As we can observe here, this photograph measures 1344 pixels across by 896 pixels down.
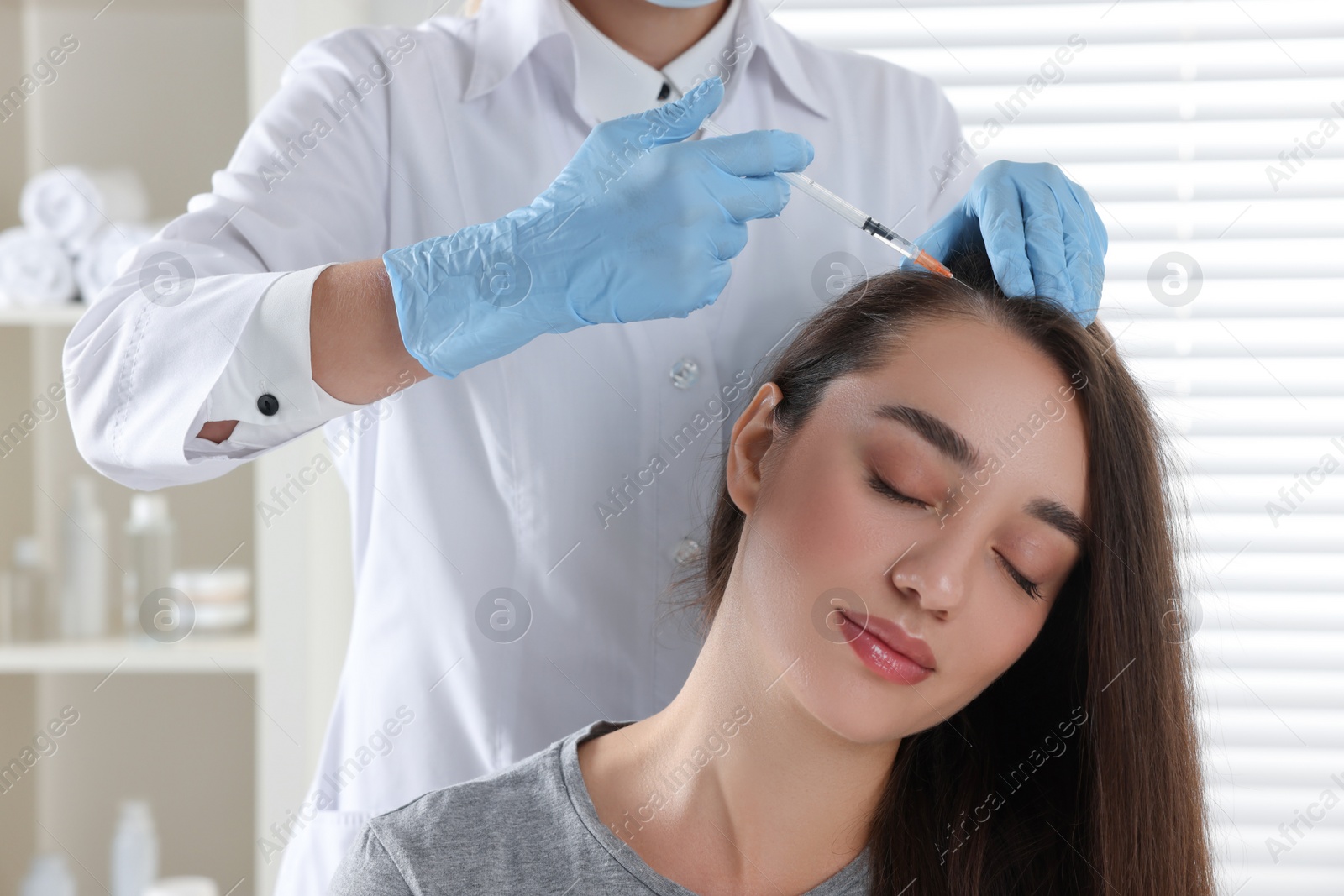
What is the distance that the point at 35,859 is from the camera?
1.85m

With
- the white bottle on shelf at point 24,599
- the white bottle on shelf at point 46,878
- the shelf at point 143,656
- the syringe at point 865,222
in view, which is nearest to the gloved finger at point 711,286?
the syringe at point 865,222

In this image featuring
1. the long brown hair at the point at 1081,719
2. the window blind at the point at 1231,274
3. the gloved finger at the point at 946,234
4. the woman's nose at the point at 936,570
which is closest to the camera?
the woman's nose at the point at 936,570

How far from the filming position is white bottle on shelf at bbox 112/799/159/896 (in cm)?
185

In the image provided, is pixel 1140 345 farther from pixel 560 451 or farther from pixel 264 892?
pixel 264 892

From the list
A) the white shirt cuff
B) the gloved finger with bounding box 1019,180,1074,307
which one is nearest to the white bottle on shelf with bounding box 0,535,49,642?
the white shirt cuff

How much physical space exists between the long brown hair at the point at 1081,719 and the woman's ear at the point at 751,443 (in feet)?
0.04

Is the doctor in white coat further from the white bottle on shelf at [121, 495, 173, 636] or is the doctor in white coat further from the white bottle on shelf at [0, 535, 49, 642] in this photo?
the white bottle on shelf at [0, 535, 49, 642]

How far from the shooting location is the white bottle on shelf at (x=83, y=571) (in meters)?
1.83

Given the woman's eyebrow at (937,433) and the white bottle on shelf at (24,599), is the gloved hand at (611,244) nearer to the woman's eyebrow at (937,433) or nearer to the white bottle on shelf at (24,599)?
the woman's eyebrow at (937,433)

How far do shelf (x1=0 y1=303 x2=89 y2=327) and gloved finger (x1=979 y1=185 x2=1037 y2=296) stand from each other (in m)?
1.48

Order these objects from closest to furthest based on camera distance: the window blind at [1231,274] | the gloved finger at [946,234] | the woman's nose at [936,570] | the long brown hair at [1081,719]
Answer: the woman's nose at [936,570] < the long brown hair at [1081,719] < the gloved finger at [946,234] < the window blind at [1231,274]

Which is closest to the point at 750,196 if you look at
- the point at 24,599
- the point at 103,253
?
the point at 103,253

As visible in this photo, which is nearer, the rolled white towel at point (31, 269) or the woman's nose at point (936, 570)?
the woman's nose at point (936, 570)

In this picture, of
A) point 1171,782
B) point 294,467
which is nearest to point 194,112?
point 294,467
